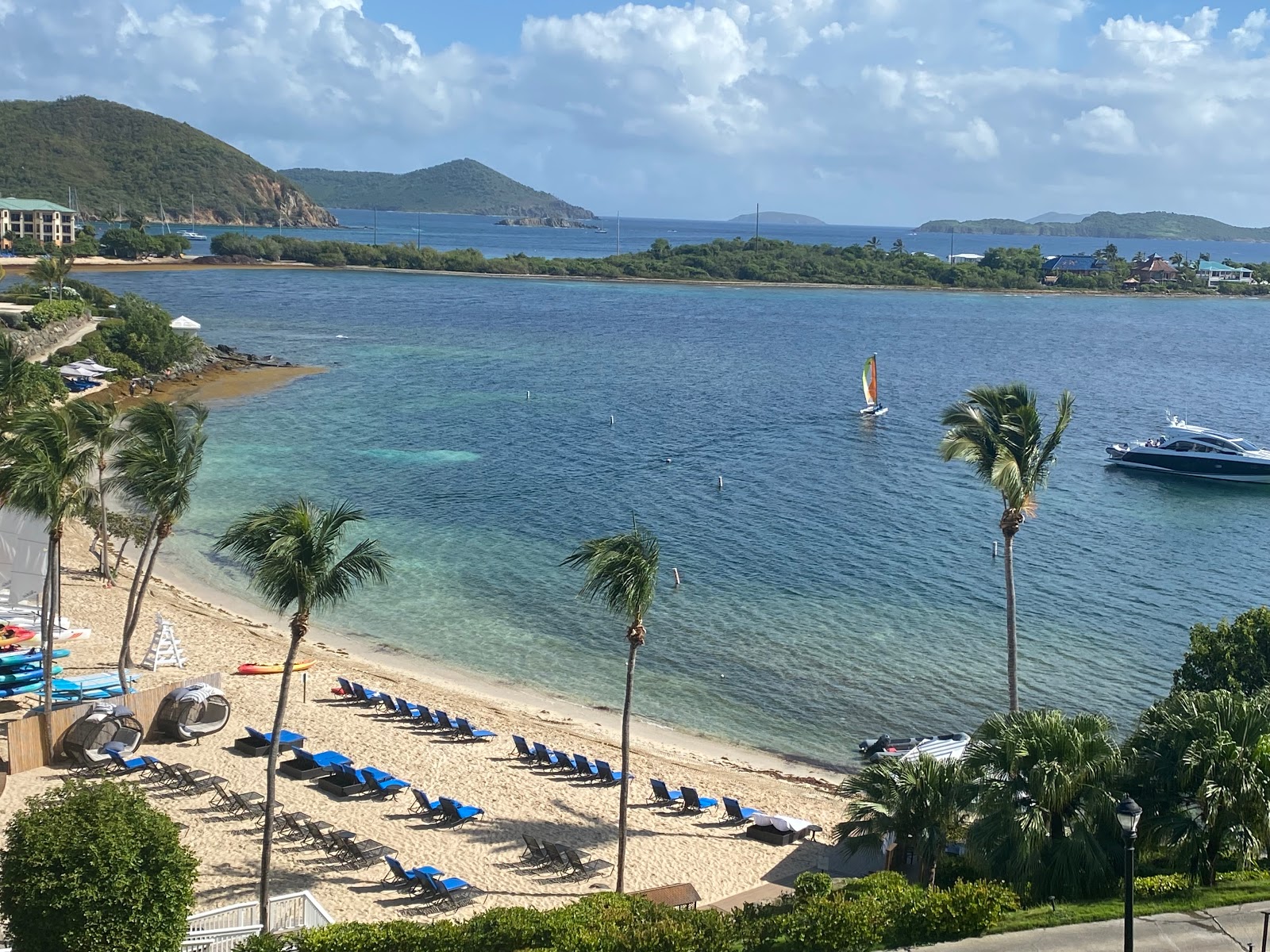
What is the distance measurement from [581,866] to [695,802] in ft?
10.3

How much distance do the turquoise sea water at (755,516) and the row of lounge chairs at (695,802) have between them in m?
4.92

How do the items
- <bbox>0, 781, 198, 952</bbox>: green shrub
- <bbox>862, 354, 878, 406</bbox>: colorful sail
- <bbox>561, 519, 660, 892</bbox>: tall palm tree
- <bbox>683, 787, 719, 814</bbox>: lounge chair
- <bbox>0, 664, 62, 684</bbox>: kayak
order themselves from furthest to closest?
<bbox>862, 354, 878, 406</bbox>: colorful sail < <bbox>0, 664, 62, 684</bbox>: kayak < <bbox>683, 787, 719, 814</bbox>: lounge chair < <bbox>561, 519, 660, 892</bbox>: tall palm tree < <bbox>0, 781, 198, 952</bbox>: green shrub

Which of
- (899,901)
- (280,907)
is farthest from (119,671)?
(899,901)

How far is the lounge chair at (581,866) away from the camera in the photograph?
1867 cm

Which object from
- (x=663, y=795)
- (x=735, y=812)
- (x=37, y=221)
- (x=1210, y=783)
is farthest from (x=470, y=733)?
(x=37, y=221)

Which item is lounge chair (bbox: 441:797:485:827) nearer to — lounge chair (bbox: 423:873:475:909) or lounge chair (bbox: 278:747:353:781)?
lounge chair (bbox: 278:747:353:781)

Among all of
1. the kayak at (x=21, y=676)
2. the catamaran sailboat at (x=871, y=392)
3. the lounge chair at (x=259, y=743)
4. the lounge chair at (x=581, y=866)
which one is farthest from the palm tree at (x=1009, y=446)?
the catamaran sailboat at (x=871, y=392)

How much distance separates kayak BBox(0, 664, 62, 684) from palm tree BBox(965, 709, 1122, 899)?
59.5 ft

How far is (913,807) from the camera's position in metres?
15.4

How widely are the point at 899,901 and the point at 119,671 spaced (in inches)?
633

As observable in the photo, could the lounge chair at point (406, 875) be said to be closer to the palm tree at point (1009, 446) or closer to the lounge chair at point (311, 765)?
the lounge chair at point (311, 765)

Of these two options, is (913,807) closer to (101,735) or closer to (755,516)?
(101,735)

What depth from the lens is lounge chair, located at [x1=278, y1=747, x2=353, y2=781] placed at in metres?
20.9

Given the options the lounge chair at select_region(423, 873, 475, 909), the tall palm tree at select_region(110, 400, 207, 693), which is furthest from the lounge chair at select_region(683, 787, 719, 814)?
the tall palm tree at select_region(110, 400, 207, 693)
